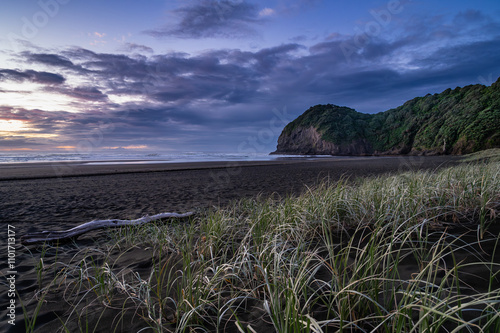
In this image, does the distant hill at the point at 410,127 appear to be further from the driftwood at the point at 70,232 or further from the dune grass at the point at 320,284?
the driftwood at the point at 70,232

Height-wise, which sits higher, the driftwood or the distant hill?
the distant hill

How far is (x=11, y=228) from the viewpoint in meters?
5.67

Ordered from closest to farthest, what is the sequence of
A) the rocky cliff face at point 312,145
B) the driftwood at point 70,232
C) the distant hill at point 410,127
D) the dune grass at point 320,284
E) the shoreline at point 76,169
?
the dune grass at point 320,284
the driftwood at point 70,232
the shoreline at point 76,169
the distant hill at point 410,127
the rocky cliff face at point 312,145

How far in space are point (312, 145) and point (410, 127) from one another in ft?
108

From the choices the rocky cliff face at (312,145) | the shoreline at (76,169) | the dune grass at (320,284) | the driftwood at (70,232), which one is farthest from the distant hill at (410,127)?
the driftwood at (70,232)

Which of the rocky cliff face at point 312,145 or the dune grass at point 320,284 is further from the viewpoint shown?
the rocky cliff face at point 312,145

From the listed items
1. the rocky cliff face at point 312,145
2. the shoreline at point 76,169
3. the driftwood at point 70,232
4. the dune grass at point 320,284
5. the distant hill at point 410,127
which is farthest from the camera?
the rocky cliff face at point 312,145

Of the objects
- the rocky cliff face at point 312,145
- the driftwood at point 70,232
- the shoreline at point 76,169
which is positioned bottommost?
the driftwood at point 70,232

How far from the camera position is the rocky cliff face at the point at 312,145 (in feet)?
282

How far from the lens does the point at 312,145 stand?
313 ft

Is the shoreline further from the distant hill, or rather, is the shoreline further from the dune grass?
the distant hill

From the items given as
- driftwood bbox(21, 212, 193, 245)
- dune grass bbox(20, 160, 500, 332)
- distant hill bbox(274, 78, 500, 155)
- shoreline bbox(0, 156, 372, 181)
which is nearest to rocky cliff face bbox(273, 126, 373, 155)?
distant hill bbox(274, 78, 500, 155)

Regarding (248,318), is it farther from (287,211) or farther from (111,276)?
(287,211)

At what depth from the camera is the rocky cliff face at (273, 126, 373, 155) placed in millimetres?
85812
